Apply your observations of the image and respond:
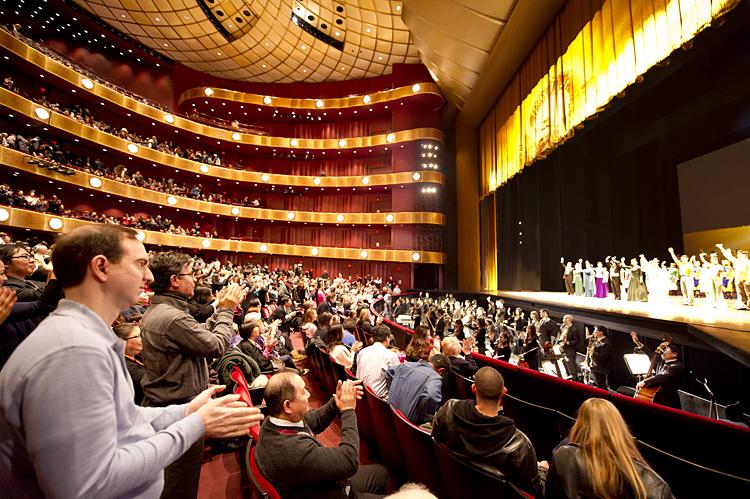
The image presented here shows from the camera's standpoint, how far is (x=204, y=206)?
61.2 ft

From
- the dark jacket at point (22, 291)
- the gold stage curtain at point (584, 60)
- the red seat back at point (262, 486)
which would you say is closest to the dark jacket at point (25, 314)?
the dark jacket at point (22, 291)

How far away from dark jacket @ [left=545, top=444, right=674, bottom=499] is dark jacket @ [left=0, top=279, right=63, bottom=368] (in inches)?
101

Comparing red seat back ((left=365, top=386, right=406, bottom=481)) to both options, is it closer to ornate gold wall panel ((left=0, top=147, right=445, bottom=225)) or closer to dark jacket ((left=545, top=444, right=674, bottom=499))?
dark jacket ((left=545, top=444, right=674, bottom=499))

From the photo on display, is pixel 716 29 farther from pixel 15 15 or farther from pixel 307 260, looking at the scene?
pixel 15 15

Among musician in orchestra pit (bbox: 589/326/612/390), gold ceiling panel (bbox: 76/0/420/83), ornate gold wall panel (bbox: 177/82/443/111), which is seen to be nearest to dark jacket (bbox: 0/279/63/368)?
musician in orchestra pit (bbox: 589/326/612/390)

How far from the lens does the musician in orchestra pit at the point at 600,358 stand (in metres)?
5.25

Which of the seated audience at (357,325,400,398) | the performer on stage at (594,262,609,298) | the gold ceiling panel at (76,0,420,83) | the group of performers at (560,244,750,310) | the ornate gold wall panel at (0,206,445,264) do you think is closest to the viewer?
the seated audience at (357,325,400,398)

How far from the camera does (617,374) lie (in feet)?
21.7

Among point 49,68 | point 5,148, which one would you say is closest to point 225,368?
point 5,148

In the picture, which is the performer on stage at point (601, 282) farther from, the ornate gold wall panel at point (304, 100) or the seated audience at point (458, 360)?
the ornate gold wall panel at point (304, 100)

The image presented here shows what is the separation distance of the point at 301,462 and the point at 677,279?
427 inches

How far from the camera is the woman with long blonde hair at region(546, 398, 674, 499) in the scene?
57.9 inches

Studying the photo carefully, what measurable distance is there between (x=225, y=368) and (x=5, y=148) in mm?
13930

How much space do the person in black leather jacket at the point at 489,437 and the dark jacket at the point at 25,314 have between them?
7.05ft
